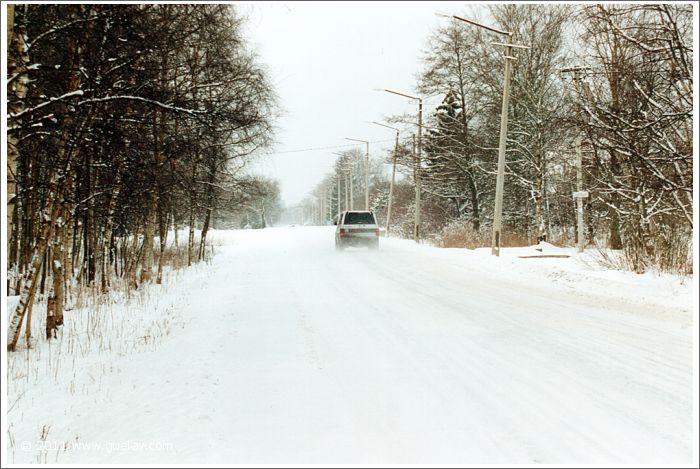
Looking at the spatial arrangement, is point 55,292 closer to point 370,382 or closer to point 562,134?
point 370,382

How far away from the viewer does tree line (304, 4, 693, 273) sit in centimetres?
886

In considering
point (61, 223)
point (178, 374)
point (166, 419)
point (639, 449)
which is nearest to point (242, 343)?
point (178, 374)

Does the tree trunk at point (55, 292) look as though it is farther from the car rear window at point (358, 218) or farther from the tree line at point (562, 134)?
the car rear window at point (358, 218)

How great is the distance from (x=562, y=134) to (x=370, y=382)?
704 inches

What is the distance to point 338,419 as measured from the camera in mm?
3574

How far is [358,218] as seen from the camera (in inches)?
813

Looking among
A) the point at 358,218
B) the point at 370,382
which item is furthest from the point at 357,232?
the point at 370,382

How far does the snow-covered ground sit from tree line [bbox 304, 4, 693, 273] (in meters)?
3.02

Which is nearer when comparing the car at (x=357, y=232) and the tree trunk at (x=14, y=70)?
the tree trunk at (x=14, y=70)

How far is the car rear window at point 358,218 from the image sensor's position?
67.1ft

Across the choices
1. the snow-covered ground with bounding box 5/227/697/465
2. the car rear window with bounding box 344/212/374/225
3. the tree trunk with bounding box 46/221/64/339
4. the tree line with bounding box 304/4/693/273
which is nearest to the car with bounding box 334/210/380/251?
the car rear window with bounding box 344/212/374/225

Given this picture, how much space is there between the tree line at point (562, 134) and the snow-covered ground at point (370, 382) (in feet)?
9.91

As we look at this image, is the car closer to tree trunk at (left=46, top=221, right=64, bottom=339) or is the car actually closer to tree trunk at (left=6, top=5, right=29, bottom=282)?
tree trunk at (left=46, top=221, right=64, bottom=339)

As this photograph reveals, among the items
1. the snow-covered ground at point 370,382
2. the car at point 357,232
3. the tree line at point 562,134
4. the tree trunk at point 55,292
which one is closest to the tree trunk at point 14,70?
the tree trunk at point 55,292
